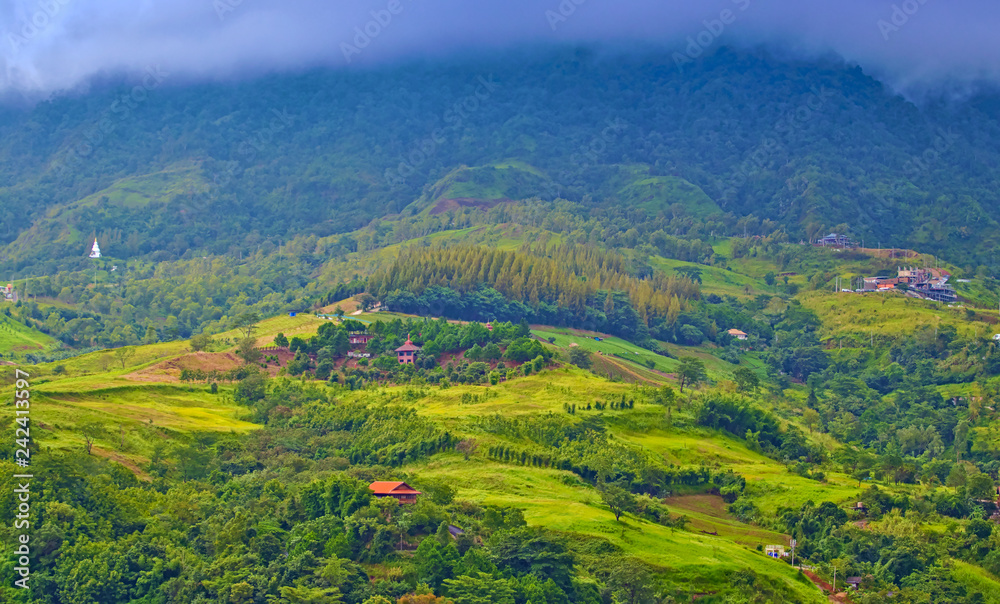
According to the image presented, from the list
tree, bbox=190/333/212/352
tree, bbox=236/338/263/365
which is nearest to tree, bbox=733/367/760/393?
tree, bbox=236/338/263/365

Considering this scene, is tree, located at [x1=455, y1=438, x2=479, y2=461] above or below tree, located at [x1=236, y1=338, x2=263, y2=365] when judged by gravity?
below

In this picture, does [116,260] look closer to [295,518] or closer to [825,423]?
[825,423]

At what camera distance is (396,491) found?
205 ft

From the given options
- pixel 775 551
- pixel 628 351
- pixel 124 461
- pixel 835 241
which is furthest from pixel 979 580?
pixel 835 241

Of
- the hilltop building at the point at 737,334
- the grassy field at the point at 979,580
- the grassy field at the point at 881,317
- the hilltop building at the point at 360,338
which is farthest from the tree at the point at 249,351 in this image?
the grassy field at the point at 881,317

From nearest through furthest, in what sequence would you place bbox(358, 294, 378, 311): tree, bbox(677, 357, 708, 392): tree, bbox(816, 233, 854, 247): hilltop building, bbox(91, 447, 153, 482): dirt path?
bbox(91, 447, 153, 482): dirt path, bbox(677, 357, 708, 392): tree, bbox(358, 294, 378, 311): tree, bbox(816, 233, 854, 247): hilltop building

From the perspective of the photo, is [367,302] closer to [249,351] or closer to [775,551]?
[249,351]

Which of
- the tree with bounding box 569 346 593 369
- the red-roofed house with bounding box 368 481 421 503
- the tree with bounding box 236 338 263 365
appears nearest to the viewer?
the red-roofed house with bounding box 368 481 421 503

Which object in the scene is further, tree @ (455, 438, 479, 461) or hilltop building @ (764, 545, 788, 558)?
tree @ (455, 438, 479, 461)

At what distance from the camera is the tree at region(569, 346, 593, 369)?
10050cm

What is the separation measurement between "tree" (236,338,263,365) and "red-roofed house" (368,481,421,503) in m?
36.5

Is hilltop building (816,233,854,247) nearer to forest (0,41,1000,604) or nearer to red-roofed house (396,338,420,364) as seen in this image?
forest (0,41,1000,604)

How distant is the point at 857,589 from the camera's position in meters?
61.3

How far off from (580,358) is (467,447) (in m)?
29.7
